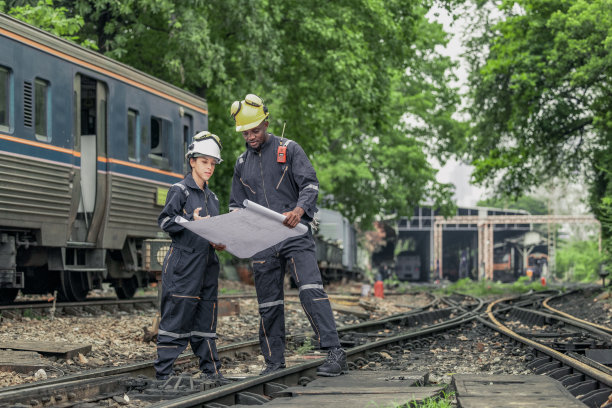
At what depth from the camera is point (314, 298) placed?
246 inches

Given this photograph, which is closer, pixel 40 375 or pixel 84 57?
pixel 40 375

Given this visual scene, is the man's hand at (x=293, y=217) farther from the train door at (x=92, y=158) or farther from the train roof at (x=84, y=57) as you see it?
the train door at (x=92, y=158)

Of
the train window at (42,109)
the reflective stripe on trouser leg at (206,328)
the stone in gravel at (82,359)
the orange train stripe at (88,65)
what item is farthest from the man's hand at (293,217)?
the train window at (42,109)

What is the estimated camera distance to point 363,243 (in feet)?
181

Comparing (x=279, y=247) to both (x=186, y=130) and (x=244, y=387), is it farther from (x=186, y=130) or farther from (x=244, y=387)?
(x=186, y=130)

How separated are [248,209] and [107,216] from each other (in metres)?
7.30

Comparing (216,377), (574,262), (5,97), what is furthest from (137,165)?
(574,262)

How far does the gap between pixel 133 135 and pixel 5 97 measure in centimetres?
290

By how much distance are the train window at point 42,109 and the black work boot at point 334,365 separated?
19.5 feet

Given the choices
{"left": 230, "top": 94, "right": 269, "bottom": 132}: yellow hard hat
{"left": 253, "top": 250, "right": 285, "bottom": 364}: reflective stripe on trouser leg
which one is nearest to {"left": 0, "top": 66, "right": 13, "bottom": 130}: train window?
{"left": 230, "top": 94, "right": 269, "bottom": 132}: yellow hard hat

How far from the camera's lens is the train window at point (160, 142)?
1375 centimetres

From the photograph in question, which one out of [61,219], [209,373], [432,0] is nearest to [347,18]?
[432,0]

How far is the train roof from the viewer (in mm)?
10456

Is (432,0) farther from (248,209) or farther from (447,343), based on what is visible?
(248,209)
